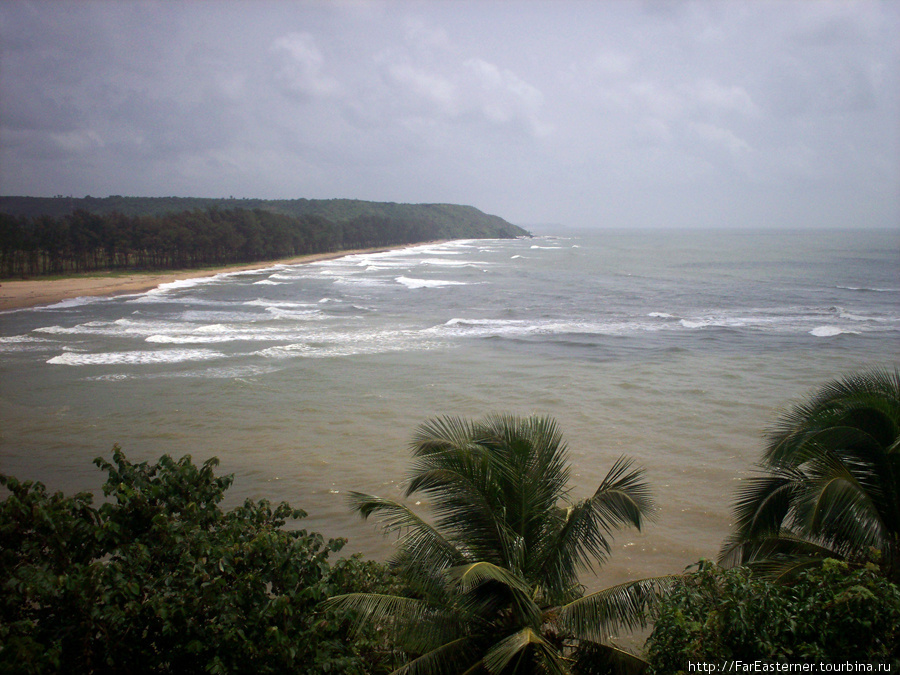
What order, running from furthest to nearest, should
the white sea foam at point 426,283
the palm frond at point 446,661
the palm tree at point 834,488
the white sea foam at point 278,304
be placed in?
the white sea foam at point 426,283 → the white sea foam at point 278,304 → the palm tree at point 834,488 → the palm frond at point 446,661

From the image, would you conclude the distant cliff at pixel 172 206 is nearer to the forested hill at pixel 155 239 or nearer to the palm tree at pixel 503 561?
the forested hill at pixel 155 239

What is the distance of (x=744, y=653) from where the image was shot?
14.1 ft

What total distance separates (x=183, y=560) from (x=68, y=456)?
10.9 metres

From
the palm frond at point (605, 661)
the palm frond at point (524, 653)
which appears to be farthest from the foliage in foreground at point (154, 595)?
the palm frond at point (605, 661)

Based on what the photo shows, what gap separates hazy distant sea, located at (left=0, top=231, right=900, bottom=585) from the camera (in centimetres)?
1266

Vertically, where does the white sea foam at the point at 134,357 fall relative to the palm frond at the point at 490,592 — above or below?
below

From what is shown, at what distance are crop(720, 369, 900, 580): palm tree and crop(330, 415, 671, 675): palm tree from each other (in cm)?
145

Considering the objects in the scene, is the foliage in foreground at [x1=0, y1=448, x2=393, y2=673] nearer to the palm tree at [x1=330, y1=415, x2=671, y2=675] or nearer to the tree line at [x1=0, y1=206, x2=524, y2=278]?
the palm tree at [x1=330, y1=415, x2=671, y2=675]

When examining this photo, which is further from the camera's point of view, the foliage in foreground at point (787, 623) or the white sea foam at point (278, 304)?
the white sea foam at point (278, 304)

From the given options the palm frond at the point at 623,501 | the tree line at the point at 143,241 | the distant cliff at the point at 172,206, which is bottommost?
the palm frond at the point at 623,501

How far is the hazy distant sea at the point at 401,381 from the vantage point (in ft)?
41.5

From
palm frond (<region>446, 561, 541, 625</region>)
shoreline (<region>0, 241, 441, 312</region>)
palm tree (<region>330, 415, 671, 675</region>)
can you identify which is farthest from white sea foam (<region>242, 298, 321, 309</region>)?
A: palm frond (<region>446, 561, 541, 625</region>)

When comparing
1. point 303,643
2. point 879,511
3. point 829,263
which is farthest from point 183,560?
point 829,263

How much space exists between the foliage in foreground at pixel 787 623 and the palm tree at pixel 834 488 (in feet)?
3.35
